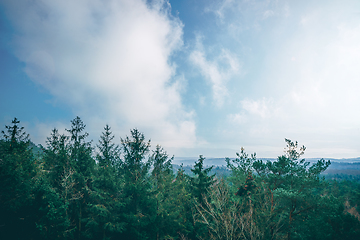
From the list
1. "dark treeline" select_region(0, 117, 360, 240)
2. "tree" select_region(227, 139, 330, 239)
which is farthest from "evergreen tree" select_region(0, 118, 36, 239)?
"tree" select_region(227, 139, 330, 239)

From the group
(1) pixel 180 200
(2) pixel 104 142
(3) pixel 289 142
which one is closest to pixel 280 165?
(3) pixel 289 142

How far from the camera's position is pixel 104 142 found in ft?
68.5

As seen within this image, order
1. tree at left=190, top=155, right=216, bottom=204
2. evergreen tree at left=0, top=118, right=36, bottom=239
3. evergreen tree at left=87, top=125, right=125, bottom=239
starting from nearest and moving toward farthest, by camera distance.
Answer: evergreen tree at left=0, top=118, right=36, bottom=239 → evergreen tree at left=87, top=125, right=125, bottom=239 → tree at left=190, top=155, right=216, bottom=204

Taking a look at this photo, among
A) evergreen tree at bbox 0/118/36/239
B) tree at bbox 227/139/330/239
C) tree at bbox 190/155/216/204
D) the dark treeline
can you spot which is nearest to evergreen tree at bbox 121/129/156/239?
the dark treeline

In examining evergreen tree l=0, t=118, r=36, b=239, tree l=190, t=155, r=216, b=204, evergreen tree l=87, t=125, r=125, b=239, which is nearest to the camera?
evergreen tree l=0, t=118, r=36, b=239

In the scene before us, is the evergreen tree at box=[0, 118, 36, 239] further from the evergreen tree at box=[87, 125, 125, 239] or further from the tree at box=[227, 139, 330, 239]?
the tree at box=[227, 139, 330, 239]

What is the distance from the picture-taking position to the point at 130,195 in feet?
57.8

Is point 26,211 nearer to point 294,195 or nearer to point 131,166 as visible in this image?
point 131,166

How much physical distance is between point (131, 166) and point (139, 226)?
19.3 feet

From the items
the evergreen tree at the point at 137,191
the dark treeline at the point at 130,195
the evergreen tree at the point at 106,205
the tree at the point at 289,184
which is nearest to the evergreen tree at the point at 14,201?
the dark treeline at the point at 130,195

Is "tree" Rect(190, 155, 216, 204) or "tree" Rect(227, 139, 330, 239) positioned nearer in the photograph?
"tree" Rect(227, 139, 330, 239)

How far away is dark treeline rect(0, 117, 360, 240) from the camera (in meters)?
13.5

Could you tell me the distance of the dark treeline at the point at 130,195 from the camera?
13.5m

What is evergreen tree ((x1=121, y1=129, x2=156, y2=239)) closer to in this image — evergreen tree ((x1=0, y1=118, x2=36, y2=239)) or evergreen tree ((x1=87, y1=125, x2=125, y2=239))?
evergreen tree ((x1=87, y1=125, x2=125, y2=239))
